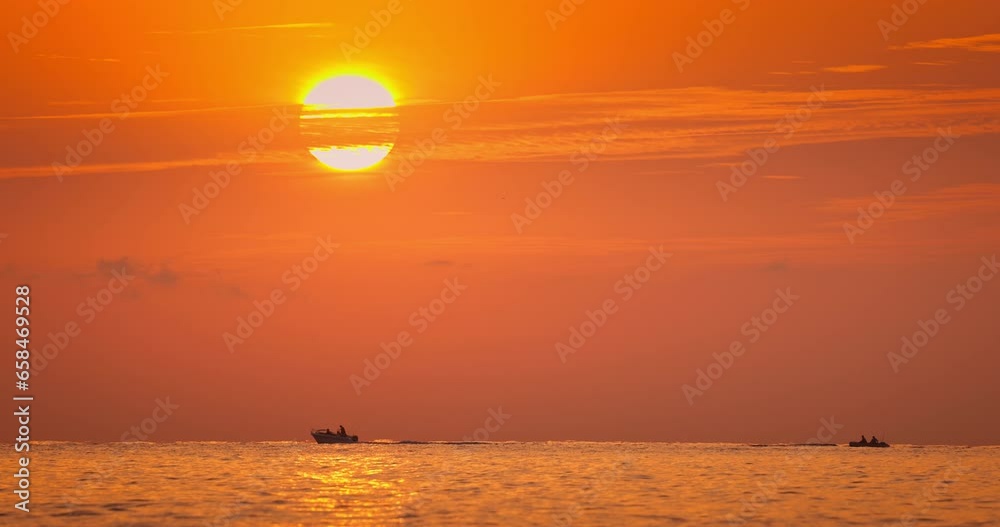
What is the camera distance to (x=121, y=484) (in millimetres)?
99375

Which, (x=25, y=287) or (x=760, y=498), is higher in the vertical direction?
(x=25, y=287)

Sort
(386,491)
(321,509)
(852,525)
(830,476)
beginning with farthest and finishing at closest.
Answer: (830,476), (386,491), (321,509), (852,525)

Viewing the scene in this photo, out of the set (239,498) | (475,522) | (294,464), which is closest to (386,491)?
(239,498)

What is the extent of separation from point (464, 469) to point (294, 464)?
23.8m

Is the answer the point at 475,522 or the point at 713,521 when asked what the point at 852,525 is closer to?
the point at 713,521

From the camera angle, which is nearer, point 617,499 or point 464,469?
point 617,499

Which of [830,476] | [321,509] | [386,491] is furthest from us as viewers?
[830,476]

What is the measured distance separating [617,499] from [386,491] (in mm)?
18459

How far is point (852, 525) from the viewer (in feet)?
223

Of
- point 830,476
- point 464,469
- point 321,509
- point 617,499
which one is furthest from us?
point 464,469

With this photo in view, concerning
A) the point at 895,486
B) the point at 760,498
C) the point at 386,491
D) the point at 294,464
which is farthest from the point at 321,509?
the point at 294,464

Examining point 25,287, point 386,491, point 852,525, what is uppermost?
point 25,287

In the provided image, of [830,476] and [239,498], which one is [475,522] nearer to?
[239,498]

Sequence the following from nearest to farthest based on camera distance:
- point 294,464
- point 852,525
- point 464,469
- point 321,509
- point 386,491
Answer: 1. point 852,525
2. point 321,509
3. point 386,491
4. point 464,469
5. point 294,464
